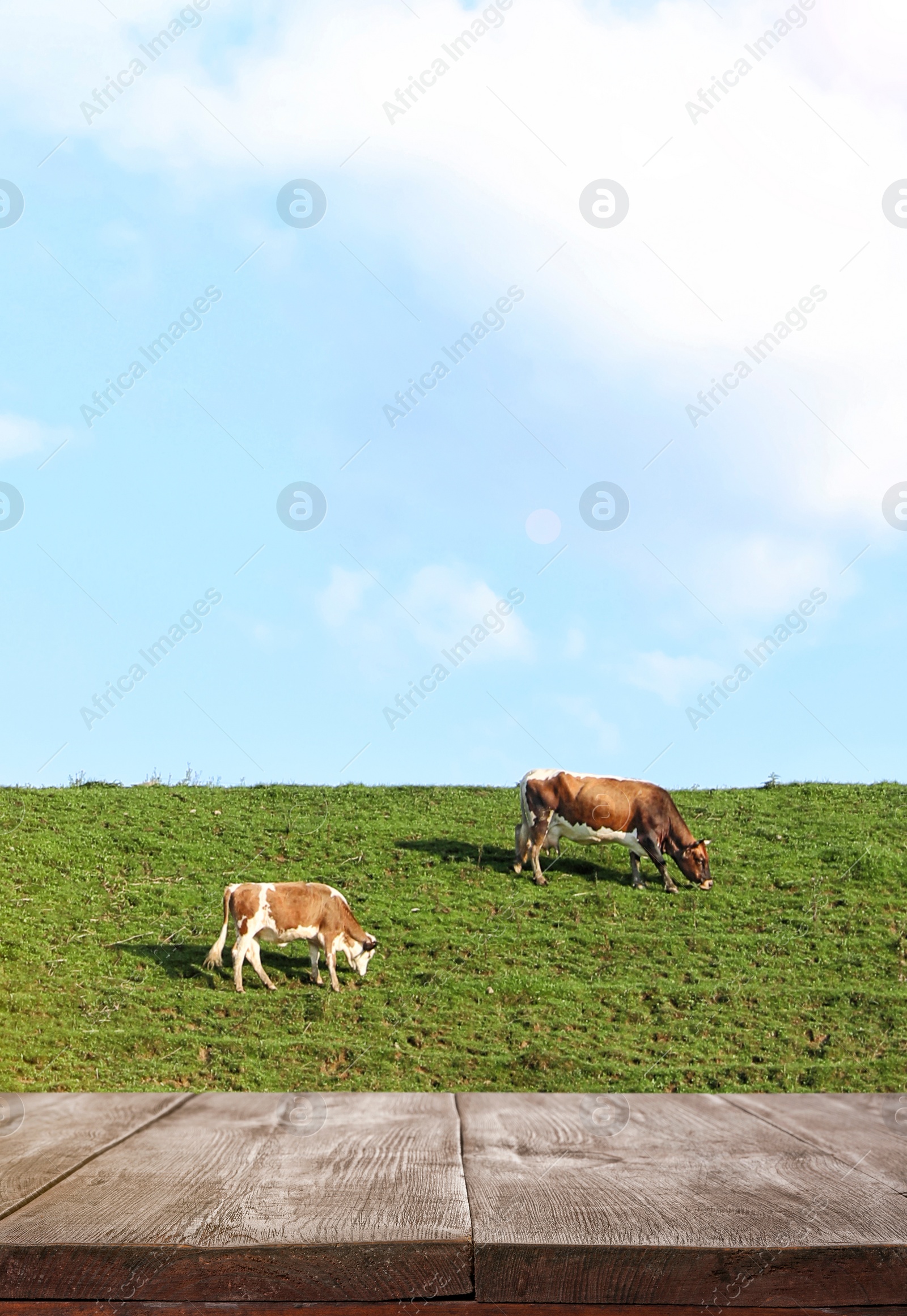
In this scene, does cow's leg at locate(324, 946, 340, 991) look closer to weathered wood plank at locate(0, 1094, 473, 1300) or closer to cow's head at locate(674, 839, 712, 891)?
cow's head at locate(674, 839, 712, 891)

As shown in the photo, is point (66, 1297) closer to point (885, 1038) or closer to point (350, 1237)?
point (350, 1237)

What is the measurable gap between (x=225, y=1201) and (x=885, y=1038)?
54.1 feet

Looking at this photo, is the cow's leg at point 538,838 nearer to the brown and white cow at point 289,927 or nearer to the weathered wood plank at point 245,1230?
the brown and white cow at point 289,927

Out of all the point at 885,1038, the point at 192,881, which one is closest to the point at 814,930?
the point at 885,1038

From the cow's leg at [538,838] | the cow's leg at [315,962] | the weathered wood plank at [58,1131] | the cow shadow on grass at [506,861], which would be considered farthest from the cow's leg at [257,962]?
the weathered wood plank at [58,1131]

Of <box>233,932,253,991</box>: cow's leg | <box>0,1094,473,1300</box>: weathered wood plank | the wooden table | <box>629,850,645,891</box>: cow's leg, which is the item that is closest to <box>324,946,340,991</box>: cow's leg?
<box>233,932,253,991</box>: cow's leg

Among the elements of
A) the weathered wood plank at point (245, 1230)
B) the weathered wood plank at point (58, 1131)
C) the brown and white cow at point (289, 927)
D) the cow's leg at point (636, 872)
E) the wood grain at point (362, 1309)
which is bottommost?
the wood grain at point (362, 1309)

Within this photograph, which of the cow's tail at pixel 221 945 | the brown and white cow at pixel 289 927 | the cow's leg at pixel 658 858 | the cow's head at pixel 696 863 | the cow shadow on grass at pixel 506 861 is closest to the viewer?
the cow's tail at pixel 221 945

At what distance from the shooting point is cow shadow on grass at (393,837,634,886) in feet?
74.8

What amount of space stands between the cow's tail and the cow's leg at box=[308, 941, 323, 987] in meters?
1.52

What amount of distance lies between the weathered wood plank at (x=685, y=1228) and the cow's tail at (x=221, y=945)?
602 inches

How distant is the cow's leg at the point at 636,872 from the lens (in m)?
22.2

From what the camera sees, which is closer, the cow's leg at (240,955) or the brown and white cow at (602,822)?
the cow's leg at (240,955)

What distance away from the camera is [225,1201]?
6.25ft
